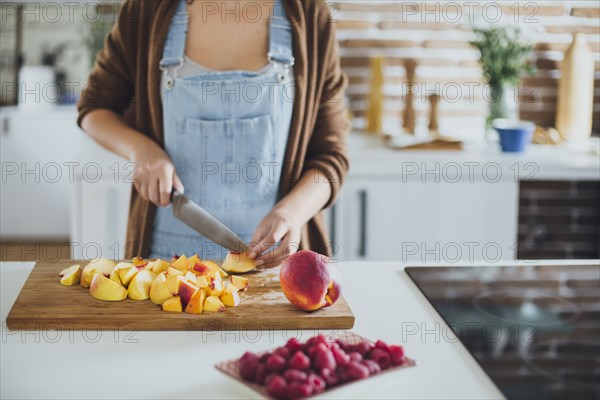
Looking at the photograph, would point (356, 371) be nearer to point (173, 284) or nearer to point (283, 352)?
point (283, 352)

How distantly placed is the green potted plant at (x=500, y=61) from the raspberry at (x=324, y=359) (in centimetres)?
208

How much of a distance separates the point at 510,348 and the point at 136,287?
0.52 metres

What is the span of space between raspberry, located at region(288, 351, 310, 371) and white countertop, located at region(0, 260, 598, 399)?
5 cm

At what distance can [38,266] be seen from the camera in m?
1.24

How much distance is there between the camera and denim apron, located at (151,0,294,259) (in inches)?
58.4

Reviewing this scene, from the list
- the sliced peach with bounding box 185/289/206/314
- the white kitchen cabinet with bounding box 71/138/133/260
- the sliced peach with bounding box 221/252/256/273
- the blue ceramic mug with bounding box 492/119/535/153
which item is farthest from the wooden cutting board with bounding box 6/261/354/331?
the blue ceramic mug with bounding box 492/119/535/153

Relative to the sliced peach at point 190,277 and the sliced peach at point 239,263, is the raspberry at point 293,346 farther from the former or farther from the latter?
the sliced peach at point 239,263

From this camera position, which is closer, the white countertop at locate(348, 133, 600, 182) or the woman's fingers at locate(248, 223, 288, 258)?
the woman's fingers at locate(248, 223, 288, 258)

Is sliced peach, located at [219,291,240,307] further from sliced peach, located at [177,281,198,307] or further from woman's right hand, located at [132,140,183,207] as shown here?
woman's right hand, located at [132,140,183,207]

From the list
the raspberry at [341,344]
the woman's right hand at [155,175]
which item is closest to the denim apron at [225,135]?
the woman's right hand at [155,175]

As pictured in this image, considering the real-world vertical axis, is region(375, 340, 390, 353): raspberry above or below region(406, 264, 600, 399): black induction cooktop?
above

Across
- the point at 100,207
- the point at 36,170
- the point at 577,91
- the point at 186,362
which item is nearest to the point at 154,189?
the point at 186,362

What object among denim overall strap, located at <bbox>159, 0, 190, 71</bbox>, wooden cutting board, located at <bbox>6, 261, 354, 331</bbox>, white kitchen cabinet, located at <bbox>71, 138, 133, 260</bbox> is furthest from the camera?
white kitchen cabinet, located at <bbox>71, 138, 133, 260</bbox>

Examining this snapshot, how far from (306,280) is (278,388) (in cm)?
27
